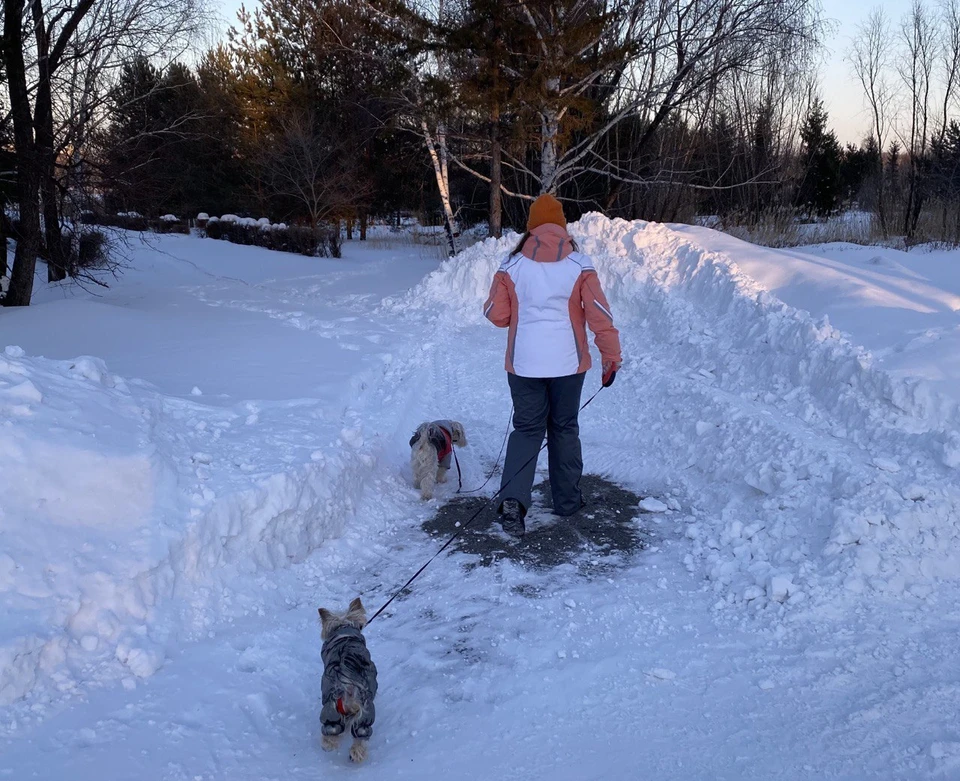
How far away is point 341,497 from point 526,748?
2.76 metres

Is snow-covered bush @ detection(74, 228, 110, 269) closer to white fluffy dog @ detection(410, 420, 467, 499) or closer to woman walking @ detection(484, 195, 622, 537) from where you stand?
white fluffy dog @ detection(410, 420, 467, 499)

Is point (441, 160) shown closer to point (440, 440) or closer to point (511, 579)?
point (440, 440)

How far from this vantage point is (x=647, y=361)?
26.3 feet

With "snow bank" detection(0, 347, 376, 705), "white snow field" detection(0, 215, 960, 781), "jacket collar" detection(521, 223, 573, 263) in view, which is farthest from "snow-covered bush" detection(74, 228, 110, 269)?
"jacket collar" detection(521, 223, 573, 263)

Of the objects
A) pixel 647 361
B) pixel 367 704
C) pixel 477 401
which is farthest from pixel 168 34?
pixel 367 704

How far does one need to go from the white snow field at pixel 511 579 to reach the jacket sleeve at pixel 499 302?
5.29 feet

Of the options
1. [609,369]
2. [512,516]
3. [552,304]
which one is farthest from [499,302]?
[512,516]

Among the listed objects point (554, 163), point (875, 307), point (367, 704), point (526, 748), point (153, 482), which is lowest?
point (526, 748)

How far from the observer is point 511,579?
14.5ft

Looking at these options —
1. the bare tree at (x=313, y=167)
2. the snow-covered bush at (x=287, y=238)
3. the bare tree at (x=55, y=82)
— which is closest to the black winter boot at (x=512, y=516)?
the bare tree at (x=55, y=82)

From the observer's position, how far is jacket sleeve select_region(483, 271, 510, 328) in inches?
196

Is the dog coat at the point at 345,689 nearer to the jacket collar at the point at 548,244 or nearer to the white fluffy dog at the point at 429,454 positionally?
the white fluffy dog at the point at 429,454

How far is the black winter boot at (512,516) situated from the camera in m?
5.05

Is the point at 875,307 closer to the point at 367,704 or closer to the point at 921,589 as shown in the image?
the point at 921,589
